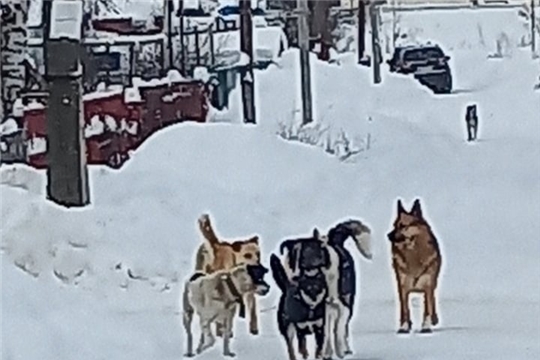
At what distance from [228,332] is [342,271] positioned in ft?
0.41

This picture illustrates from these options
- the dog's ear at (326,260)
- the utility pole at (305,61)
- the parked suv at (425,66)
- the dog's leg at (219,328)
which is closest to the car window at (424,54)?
the parked suv at (425,66)

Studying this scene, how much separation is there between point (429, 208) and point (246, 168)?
180mm

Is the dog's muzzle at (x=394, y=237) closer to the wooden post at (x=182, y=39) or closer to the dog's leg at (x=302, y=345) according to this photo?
the dog's leg at (x=302, y=345)

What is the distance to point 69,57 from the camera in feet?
3.15

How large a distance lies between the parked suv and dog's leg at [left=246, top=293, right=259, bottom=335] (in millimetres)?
260

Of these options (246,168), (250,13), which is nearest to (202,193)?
(246,168)

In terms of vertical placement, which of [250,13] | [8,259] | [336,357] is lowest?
[336,357]

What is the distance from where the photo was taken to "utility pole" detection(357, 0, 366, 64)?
968mm

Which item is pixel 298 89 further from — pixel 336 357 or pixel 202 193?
pixel 336 357

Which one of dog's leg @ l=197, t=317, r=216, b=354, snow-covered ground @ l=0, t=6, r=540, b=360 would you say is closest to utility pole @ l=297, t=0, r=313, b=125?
snow-covered ground @ l=0, t=6, r=540, b=360

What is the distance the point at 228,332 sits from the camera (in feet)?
3.18

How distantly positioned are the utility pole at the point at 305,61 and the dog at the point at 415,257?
0.40 feet

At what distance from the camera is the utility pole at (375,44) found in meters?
0.97

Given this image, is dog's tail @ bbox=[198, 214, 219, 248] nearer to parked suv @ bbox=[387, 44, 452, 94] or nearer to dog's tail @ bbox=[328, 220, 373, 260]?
dog's tail @ bbox=[328, 220, 373, 260]
